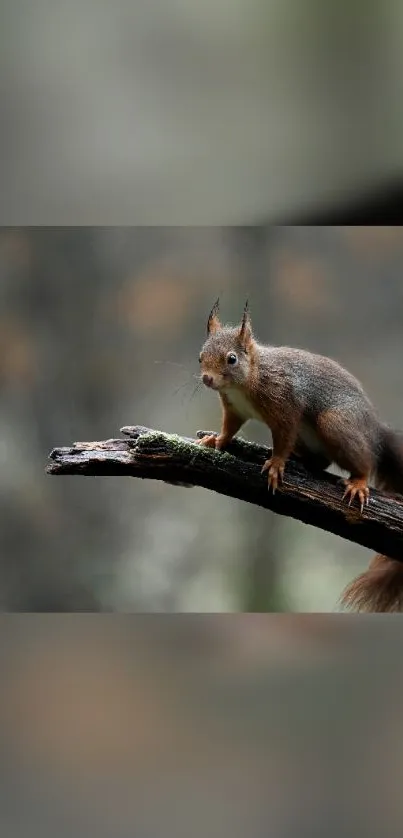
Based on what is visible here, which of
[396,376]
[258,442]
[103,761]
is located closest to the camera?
[103,761]

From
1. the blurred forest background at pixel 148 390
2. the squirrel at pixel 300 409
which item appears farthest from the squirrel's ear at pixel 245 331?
the blurred forest background at pixel 148 390

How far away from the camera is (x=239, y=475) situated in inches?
73.2

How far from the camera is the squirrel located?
182 cm

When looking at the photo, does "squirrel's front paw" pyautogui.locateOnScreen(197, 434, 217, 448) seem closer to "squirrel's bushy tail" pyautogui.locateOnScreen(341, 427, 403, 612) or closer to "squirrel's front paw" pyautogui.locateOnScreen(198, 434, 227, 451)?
"squirrel's front paw" pyautogui.locateOnScreen(198, 434, 227, 451)

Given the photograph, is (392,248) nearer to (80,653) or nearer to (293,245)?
(293,245)

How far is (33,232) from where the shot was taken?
1.98 metres

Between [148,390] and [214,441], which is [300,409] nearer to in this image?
[214,441]

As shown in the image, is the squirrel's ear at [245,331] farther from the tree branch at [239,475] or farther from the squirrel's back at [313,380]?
the tree branch at [239,475]
